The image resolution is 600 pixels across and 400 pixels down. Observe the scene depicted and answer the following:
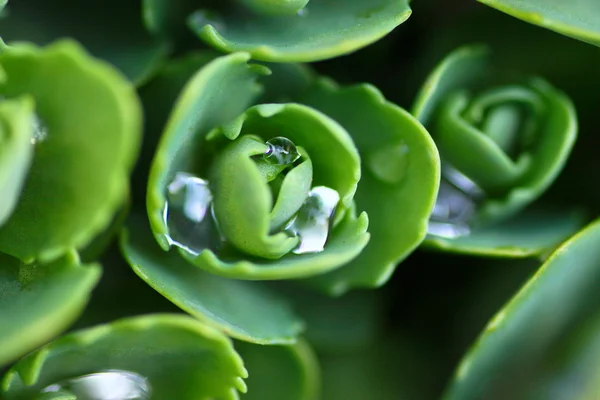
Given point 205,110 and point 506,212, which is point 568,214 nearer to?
point 506,212

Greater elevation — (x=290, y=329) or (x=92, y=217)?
(x=92, y=217)

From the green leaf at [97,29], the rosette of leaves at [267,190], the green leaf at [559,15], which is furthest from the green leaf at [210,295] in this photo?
the green leaf at [559,15]

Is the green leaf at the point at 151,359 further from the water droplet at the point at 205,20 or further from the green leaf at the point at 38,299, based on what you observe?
the water droplet at the point at 205,20

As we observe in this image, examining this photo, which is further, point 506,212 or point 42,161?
point 506,212

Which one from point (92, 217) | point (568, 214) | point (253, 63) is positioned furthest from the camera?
point (568, 214)

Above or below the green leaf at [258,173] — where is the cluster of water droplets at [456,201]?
below

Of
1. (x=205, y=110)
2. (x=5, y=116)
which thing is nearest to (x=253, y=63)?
(x=205, y=110)

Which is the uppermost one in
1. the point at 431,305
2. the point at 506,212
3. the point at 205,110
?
the point at 205,110

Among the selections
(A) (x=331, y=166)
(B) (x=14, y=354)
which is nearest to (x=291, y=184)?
(A) (x=331, y=166)

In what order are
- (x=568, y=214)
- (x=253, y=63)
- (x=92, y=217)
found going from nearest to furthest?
(x=92, y=217) < (x=253, y=63) < (x=568, y=214)
